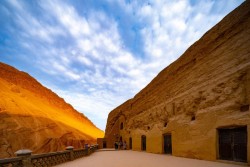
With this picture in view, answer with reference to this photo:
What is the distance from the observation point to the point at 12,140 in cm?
3569

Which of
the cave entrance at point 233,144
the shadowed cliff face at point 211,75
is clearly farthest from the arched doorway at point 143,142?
the cave entrance at point 233,144

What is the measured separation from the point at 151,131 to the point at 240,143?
37.2 feet

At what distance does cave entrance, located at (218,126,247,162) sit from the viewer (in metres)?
9.63

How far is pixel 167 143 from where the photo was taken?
1695cm

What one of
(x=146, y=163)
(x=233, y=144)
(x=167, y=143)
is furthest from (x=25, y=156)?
(x=167, y=143)

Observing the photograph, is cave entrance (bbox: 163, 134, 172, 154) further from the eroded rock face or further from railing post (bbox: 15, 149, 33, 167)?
railing post (bbox: 15, 149, 33, 167)

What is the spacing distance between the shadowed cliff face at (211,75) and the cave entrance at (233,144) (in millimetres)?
1269

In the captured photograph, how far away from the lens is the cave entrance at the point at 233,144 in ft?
31.6

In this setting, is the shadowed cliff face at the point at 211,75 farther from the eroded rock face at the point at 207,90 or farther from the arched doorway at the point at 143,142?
the arched doorway at the point at 143,142

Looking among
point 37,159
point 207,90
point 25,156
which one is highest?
point 207,90

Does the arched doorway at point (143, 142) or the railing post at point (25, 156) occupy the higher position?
the railing post at point (25, 156)

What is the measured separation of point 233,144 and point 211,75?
437 cm

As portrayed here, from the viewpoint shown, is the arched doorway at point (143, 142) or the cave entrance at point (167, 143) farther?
the arched doorway at point (143, 142)

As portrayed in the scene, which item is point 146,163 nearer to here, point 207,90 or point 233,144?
point 233,144
